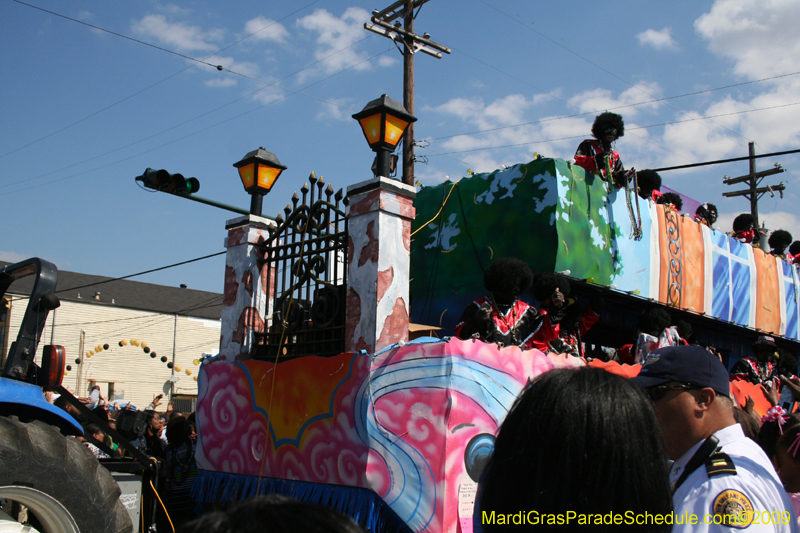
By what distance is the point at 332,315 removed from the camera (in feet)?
20.7

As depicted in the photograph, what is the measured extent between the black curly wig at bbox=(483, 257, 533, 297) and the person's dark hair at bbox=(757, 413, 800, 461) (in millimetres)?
2902

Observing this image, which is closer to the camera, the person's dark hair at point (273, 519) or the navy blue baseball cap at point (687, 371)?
the person's dark hair at point (273, 519)

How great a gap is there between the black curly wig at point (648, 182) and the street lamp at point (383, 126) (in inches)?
187

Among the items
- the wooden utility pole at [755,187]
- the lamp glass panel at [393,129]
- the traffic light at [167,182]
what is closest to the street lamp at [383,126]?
the lamp glass panel at [393,129]

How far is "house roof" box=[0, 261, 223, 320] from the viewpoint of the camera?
35.3 m

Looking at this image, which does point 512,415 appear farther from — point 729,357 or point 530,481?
point 729,357

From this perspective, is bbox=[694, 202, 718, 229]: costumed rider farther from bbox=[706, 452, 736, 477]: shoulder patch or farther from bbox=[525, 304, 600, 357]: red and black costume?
bbox=[706, 452, 736, 477]: shoulder patch

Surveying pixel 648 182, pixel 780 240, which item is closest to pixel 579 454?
pixel 648 182

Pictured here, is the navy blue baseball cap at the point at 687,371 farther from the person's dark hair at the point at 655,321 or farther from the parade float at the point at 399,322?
A: the person's dark hair at the point at 655,321

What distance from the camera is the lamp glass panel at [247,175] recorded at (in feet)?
24.5

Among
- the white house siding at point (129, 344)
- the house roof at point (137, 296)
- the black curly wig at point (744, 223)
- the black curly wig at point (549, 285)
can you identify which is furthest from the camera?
the house roof at point (137, 296)

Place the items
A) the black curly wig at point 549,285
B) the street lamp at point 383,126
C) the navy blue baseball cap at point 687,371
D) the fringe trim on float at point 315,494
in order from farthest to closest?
1. the black curly wig at point 549,285
2. the street lamp at point 383,126
3. the fringe trim on float at point 315,494
4. the navy blue baseball cap at point 687,371

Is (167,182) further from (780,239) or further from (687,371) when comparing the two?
(780,239)

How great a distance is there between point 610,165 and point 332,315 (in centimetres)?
390
